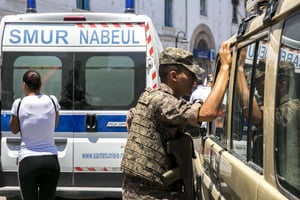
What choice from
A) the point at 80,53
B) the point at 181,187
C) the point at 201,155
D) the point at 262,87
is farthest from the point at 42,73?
the point at 262,87

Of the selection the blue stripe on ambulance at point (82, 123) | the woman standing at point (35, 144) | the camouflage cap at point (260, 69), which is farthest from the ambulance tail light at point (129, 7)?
the camouflage cap at point (260, 69)

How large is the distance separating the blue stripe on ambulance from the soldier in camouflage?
9.49 feet

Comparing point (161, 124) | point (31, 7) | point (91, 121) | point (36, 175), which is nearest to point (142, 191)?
point (161, 124)

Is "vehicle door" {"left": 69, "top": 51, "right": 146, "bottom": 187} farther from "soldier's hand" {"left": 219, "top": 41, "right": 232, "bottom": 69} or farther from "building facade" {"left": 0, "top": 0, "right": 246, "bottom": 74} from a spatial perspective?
"building facade" {"left": 0, "top": 0, "right": 246, "bottom": 74}

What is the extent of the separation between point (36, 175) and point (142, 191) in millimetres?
1985

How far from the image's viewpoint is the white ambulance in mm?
6137

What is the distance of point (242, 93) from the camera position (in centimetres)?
315

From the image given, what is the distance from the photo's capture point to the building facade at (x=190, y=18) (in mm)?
20781

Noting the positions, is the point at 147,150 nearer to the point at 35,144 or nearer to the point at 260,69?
the point at 260,69

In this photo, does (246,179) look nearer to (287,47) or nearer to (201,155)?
(287,47)

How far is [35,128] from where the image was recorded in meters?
4.88

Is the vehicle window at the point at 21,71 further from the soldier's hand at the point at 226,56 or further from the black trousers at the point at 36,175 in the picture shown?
the soldier's hand at the point at 226,56

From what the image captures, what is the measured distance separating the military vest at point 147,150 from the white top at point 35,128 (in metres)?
1.90

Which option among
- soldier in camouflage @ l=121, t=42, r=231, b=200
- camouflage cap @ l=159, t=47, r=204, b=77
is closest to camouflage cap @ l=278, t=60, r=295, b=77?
soldier in camouflage @ l=121, t=42, r=231, b=200
